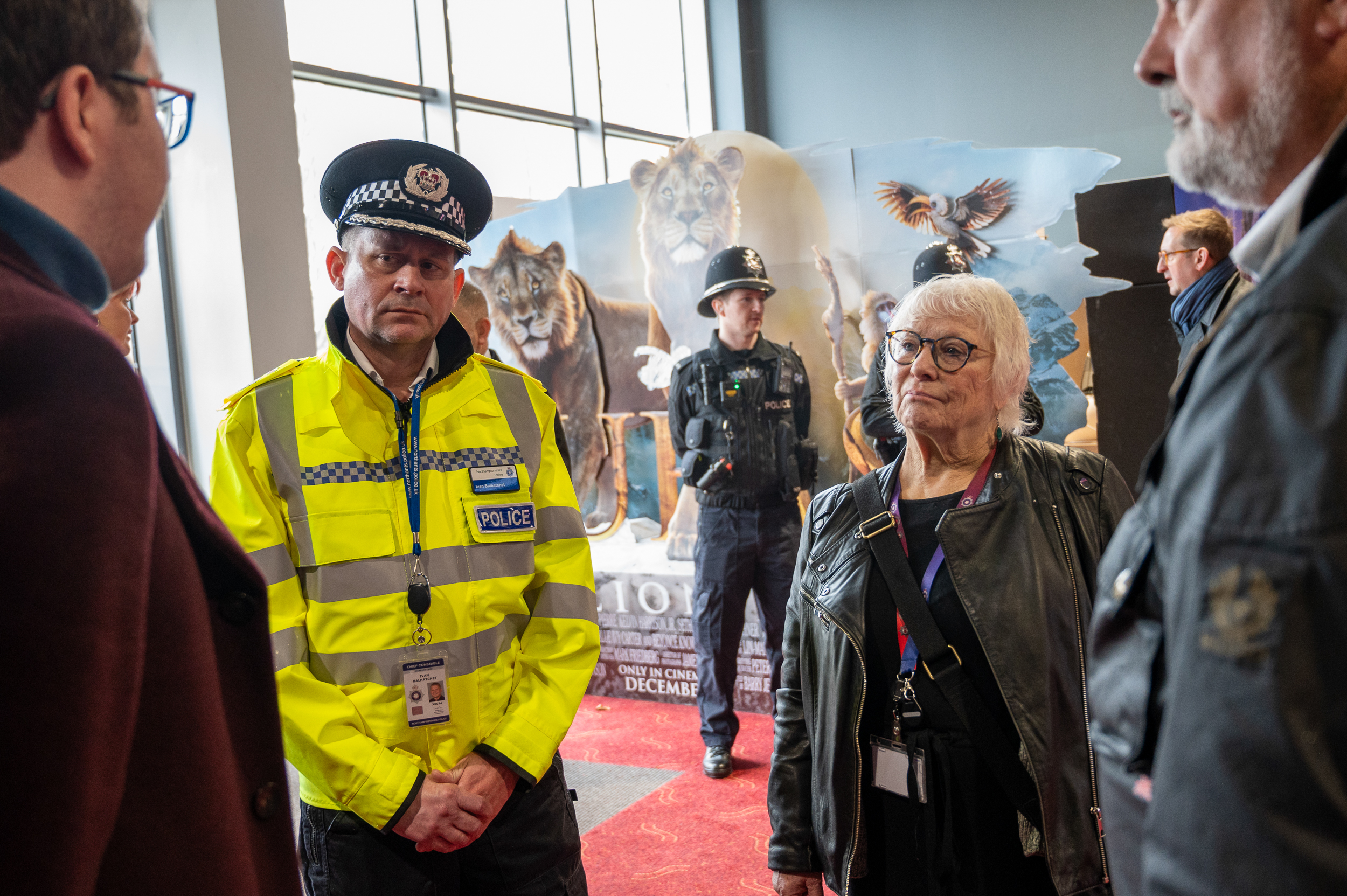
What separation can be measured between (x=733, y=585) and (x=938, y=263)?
5.73 feet

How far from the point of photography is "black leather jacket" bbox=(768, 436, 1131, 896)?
4.92 feet

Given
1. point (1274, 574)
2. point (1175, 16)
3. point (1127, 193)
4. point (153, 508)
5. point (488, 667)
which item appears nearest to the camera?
point (1274, 574)

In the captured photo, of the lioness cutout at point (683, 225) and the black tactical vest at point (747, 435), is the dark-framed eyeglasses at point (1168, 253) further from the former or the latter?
the lioness cutout at point (683, 225)

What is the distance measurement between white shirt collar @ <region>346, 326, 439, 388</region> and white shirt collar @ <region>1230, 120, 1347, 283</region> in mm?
1365

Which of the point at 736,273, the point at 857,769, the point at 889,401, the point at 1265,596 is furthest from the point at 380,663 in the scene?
the point at 736,273

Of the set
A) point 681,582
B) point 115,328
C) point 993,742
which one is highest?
point 115,328

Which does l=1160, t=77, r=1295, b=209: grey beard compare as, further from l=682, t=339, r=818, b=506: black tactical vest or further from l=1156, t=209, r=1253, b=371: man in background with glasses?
l=682, t=339, r=818, b=506: black tactical vest

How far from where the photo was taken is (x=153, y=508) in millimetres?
682

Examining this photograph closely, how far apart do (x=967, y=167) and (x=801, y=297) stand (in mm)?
1074

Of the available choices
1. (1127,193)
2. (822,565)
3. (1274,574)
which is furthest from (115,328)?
(1127,193)

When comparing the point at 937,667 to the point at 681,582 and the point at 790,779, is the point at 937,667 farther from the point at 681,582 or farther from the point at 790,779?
the point at 681,582

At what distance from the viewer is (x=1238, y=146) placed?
2.55 feet

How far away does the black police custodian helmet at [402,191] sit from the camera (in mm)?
1755

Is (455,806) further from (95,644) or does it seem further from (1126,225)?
(1126,225)
